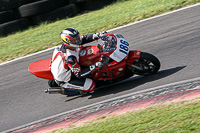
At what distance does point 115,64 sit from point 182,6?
5.64 m

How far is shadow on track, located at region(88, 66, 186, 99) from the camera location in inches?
279

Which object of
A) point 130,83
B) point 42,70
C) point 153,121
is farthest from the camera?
point 42,70

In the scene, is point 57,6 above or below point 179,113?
above

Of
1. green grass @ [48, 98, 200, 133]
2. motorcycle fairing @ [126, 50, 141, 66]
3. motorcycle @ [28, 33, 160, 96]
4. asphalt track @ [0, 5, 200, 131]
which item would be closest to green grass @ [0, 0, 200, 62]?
asphalt track @ [0, 5, 200, 131]

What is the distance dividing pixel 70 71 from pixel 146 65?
181 cm

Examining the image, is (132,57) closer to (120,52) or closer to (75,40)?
(120,52)

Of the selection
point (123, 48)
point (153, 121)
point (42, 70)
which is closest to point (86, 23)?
point (42, 70)

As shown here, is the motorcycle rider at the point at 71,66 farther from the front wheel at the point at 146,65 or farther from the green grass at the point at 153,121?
the green grass at the point at 153,121

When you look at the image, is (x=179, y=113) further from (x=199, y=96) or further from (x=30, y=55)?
(x=30, y=55)

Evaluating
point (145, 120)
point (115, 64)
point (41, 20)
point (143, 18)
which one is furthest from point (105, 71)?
point (41, 20)

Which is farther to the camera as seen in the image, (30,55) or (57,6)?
(57,6)

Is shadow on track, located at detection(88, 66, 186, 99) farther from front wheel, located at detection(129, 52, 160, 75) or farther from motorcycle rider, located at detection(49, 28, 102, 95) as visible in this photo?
motorcycle rider, located at detection(49, 28, 102, 95)

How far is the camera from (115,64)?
6867mm

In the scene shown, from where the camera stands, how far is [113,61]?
22.6 ft
